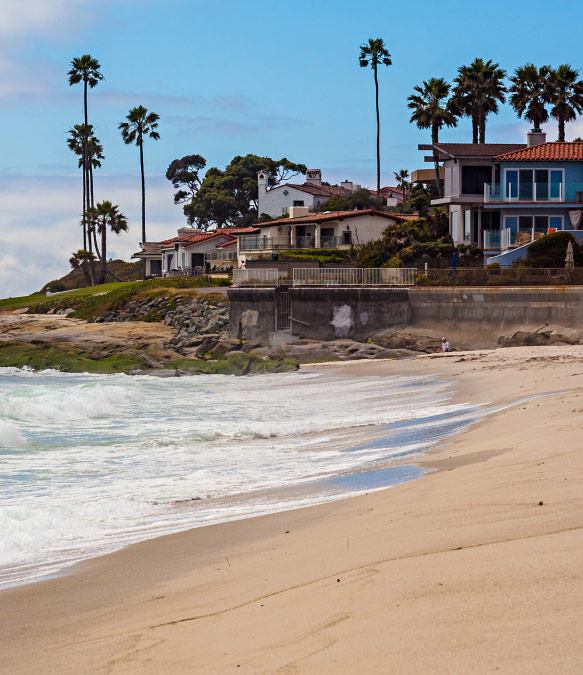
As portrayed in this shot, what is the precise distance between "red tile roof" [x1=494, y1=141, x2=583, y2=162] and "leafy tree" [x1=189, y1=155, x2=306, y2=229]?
54824 mm

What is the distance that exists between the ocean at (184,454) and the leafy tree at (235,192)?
2967 inches

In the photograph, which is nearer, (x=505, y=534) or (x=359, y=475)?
(x=505, y=534)

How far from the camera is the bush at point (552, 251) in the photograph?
129 feet

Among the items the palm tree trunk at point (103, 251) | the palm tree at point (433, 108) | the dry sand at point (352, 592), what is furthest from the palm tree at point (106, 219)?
the dry sand at point (352, 592)

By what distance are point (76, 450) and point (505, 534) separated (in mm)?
11995

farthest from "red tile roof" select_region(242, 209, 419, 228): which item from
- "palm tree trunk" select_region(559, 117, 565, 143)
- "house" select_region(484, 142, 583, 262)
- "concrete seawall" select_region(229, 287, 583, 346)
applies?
"concrete seawall" select_region(229, 287, 583, 346)

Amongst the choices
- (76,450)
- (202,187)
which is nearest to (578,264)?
(76,450)

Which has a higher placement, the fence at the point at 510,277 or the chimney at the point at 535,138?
the chimney at the point at 535,138

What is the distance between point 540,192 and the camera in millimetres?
47969

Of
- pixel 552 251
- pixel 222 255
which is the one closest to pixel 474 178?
pixel 552 251

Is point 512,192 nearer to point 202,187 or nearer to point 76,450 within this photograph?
point 76,450

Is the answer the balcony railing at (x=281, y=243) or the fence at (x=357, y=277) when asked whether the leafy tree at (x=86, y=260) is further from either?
the fence at (x=357, y=277)

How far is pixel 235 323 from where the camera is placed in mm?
42531

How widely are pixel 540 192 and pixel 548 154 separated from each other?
245 cm
